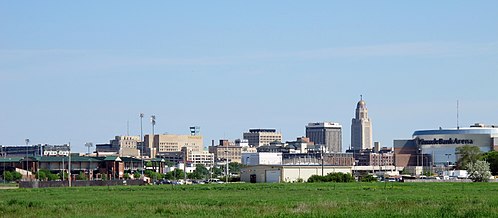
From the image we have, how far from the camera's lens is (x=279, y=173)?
579 ft

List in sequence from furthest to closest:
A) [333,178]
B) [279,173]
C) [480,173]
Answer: [279,173] → [333,178] → [480,173]

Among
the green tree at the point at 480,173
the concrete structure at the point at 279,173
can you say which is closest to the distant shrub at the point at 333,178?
the concrete structure at the point at 279,173

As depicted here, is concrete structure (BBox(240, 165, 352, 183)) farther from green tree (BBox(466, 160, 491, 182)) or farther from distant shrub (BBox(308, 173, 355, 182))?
green tree (BBox(466, 160, 491, 182))

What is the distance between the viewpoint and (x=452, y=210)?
60.8 m

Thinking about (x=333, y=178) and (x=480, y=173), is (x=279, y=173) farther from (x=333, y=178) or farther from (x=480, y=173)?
(x=480, y=173)

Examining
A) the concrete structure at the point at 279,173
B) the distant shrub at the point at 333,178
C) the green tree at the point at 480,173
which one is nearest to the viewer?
the green tree at the point at 480,173

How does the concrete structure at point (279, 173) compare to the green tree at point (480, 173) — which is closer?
the green tree at point (480, 173)

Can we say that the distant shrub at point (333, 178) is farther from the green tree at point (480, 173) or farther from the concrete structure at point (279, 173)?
the green tree at point (480, 173)

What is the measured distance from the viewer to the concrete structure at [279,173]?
177m

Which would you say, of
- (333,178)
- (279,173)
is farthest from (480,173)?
→ (279,173)

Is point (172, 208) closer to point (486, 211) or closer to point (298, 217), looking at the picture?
point (298, 217)

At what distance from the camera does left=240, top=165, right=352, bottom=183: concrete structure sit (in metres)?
177

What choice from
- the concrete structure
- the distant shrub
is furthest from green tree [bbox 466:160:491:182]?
the concrete structure

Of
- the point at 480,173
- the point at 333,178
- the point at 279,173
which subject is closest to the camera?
the point at 480,173
